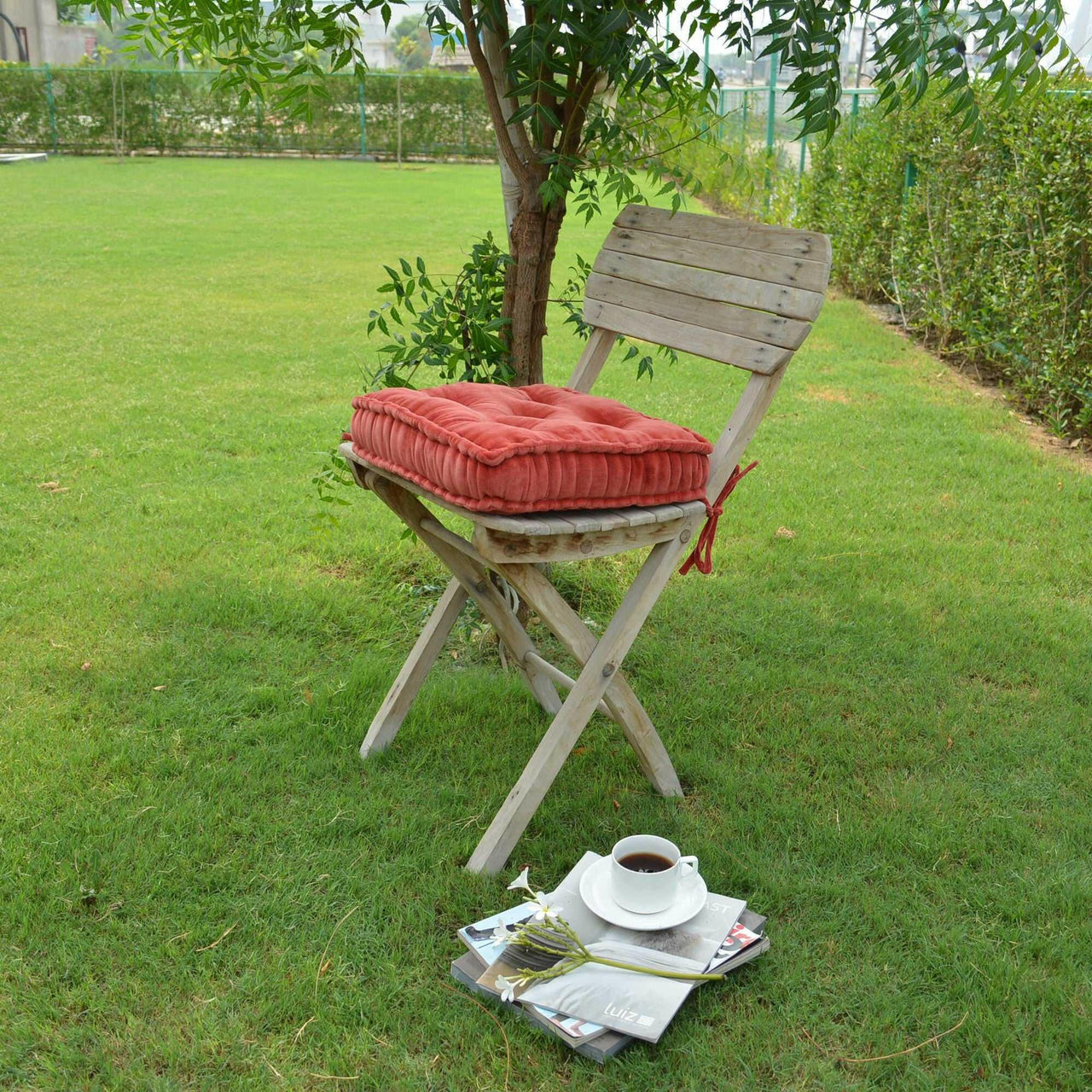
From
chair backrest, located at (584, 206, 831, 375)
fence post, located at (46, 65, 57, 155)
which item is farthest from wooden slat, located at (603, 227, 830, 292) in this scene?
fence post, located at (46, 65, 57, 155)

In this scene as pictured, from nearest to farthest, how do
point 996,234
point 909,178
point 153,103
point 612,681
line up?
1. point 612,681
2. point 996,234
3. point 909,178
4. point 153,103

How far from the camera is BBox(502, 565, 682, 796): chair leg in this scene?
2156mm

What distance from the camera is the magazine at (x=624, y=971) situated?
191 cm

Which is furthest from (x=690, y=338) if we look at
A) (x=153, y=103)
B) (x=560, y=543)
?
(x=153, y=103)

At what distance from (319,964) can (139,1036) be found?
1.08 ft

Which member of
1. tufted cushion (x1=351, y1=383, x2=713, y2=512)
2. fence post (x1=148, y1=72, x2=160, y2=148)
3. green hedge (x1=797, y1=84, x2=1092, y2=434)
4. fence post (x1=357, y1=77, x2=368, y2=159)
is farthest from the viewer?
fence post (x1=357, y1=77, x2=368, y2=159)

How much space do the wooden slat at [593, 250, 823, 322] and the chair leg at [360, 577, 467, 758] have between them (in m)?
0.88

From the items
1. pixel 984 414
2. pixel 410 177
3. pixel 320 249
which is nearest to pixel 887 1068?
pixel 984 414

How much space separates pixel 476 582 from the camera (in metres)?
2.63

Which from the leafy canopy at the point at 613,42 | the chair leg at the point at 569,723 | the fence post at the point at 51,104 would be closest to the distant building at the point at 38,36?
the fence post at the point at 51,104

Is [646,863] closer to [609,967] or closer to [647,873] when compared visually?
[647,873]

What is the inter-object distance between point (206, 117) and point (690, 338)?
73.9 ft

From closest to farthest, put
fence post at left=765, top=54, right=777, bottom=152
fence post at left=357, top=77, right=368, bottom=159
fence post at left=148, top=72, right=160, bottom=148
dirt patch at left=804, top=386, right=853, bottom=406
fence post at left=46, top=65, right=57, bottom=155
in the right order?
dirt patch at left=804, top=386, right=853, bottom=406 < fence post at left=765, top=54, right=777, bottom=152 < fence post at left=46, top=65, right=57, bottom=155 < fence post at left=148, top=72, right=160, bottom=148 < fence post at left=357, top=77, right=368, bottom=159

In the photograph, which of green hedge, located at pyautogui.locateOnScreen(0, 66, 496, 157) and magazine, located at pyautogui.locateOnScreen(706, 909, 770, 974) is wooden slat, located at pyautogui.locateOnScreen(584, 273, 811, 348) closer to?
magazine, located at pyautogui.locateOnScreen(706, 909, 770, 974)
